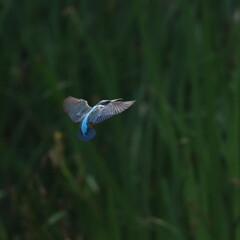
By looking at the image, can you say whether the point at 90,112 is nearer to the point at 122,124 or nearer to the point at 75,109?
the point at 75,109

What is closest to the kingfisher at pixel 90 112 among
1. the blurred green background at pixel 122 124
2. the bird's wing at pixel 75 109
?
the bird's wing at pixel 75 109

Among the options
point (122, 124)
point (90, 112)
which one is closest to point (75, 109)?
point (90, 112)

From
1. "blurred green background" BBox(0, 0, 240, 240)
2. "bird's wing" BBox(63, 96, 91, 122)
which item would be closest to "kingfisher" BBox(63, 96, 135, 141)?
"bird's wing" BBox(63, 96, 91, 122)

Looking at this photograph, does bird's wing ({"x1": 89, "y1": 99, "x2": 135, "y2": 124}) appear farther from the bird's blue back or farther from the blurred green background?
the blurred green background

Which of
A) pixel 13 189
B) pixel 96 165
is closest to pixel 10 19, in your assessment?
pixel 13 189

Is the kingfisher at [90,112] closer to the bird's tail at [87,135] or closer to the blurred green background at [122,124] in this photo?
the bird's tail at [87,135]

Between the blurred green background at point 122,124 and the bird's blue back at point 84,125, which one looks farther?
the blurred green background at point 122,124

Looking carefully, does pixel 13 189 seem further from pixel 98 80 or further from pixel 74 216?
pixel 98 80
